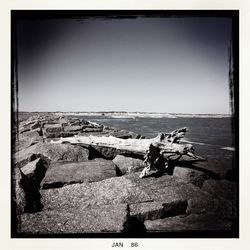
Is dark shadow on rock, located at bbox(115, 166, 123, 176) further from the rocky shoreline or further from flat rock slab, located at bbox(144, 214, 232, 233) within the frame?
flat rock slab, located at bbox(144, 214, 232, 233)

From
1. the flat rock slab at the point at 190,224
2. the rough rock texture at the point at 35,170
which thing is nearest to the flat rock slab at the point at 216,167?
the flat rock slab at the point at 190,224

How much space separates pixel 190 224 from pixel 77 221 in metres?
1.17

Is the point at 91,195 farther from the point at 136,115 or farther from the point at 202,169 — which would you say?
the point at 202,169

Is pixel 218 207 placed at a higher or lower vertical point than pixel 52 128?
lower

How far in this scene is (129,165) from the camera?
322cm

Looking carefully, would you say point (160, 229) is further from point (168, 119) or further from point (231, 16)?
point (231, 16)

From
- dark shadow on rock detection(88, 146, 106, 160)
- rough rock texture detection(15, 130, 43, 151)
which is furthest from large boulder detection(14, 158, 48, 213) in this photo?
dark shadow on rock detection(88, 146, 106, 160)

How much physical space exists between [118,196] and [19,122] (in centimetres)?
137

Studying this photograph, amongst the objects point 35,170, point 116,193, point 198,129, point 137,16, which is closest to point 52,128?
point 35,170

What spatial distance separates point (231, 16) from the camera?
2910 millimetres

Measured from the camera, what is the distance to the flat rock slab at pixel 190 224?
8.89ft

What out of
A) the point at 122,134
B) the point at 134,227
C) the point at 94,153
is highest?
the point at 122,134

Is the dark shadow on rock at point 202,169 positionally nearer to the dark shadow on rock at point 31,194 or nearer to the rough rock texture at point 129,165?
the rough rock texture at point 129,165

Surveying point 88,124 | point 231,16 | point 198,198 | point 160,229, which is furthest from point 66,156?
point 231,16
